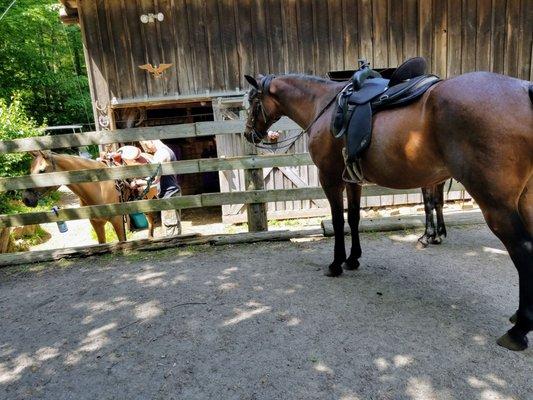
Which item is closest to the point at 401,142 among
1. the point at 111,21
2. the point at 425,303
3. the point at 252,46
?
the point at 425,303

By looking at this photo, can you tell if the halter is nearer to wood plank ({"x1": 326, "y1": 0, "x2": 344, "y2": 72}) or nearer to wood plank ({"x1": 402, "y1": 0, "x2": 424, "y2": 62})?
wood plank ({"x1": 326, "y1": 0, "x2": 344, "y2": 72})

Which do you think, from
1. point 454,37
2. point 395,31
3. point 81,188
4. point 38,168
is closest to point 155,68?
point 81,188

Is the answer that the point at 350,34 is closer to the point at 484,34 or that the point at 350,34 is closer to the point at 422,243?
the point at 484,34

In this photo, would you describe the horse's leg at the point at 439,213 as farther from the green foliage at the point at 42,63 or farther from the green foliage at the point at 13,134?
the green foliage at the point at 42,63

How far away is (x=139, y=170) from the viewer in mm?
4926

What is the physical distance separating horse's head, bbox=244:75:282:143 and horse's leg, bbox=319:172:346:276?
3.33ft

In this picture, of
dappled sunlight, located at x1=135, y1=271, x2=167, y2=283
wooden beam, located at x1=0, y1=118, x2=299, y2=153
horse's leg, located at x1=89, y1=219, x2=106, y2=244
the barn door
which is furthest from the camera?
the barn door

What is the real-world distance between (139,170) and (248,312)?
8.56 feet

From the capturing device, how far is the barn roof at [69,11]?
7758 millimetres

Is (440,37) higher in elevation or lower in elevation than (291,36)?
lower

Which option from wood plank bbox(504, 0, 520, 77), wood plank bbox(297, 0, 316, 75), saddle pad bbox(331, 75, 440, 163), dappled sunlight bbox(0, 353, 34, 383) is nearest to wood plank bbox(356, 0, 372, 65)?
wood plank bbox(297, 0, 316, 75)

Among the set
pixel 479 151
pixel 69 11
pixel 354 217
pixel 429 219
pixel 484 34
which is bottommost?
pixel 429 219

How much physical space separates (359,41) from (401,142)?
606cm

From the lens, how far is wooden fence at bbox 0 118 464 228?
4789 mm
